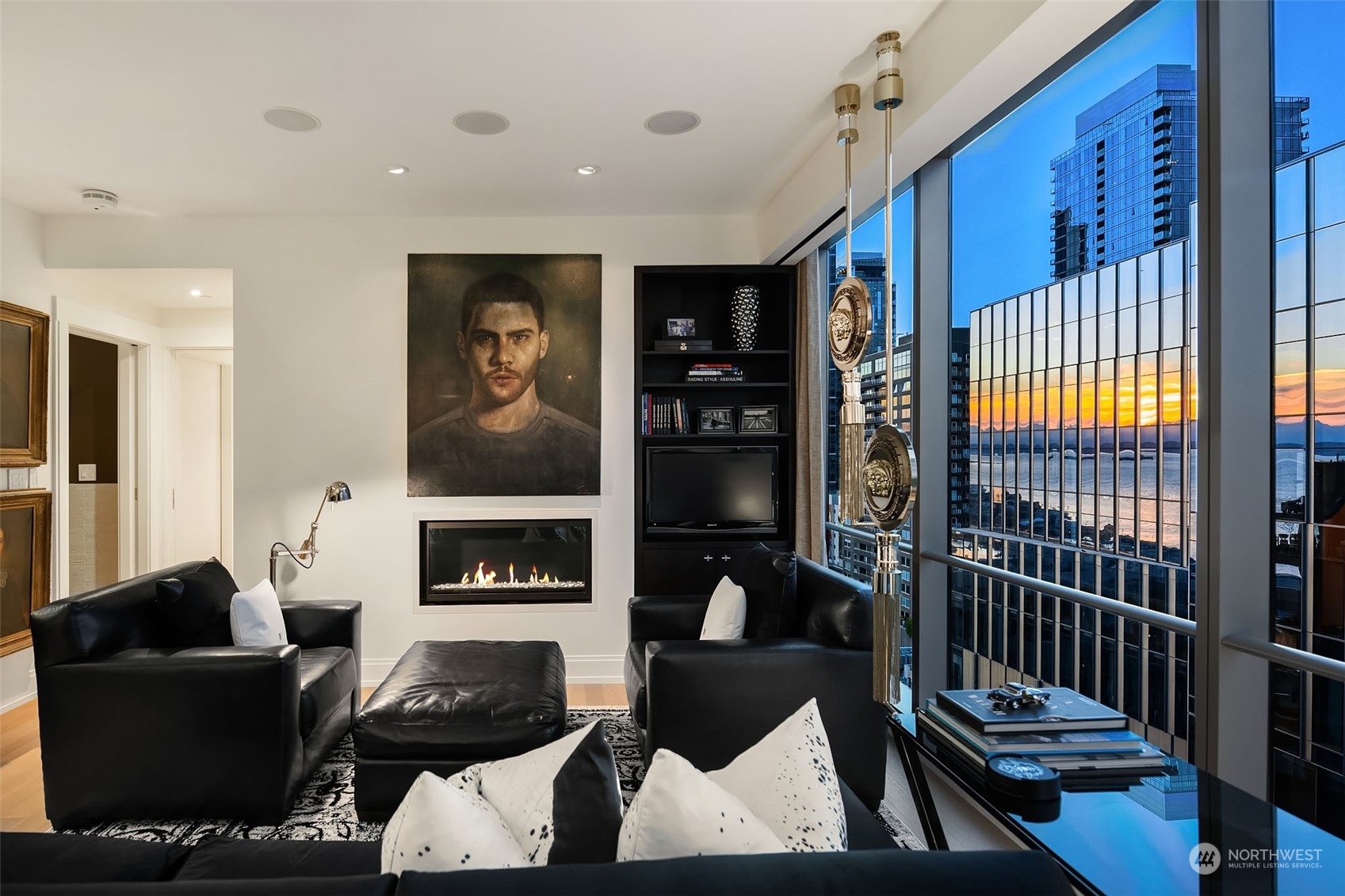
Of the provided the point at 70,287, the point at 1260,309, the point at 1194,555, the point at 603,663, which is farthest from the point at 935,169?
the point at 70,287

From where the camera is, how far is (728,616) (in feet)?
9.70

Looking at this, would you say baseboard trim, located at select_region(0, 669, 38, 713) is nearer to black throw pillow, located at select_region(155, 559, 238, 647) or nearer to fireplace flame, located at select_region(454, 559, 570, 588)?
black throw pillow, located at select_region(155, 559, 238, 647)

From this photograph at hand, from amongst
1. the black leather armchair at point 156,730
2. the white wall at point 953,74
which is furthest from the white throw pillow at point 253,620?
the white wall at point 953,74

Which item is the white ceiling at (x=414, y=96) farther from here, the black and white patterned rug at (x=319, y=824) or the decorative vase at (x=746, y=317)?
the black and white patterned rug at (x=319, y=824)

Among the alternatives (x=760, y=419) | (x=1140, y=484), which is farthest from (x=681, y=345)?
(x=1140, y=484)

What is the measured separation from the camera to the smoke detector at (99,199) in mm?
3865

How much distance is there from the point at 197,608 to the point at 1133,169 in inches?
140

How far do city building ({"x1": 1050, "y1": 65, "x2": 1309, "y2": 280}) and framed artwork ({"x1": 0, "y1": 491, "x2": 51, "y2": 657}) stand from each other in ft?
16.9

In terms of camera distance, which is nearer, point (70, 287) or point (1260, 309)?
point (1260, 309)

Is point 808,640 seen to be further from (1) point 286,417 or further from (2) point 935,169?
(1) point 286,417

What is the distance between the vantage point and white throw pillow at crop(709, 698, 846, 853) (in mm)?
1133

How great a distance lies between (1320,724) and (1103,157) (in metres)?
1.62

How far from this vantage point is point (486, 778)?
1.17 metres

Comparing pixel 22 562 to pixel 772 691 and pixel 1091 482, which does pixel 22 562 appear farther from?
pixel 1091 482
